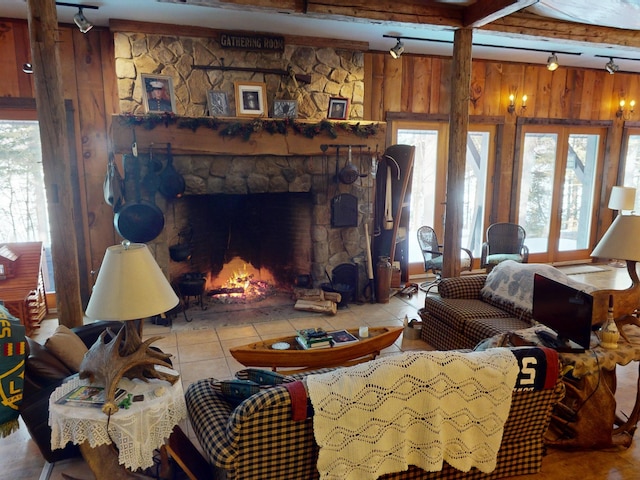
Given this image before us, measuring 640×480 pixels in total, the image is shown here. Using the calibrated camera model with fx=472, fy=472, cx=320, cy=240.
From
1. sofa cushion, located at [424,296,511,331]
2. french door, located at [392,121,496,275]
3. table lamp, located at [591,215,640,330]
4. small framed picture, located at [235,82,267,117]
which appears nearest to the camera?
table lamp, located at [591,215,640,330]

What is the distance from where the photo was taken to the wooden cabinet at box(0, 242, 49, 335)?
4555mm

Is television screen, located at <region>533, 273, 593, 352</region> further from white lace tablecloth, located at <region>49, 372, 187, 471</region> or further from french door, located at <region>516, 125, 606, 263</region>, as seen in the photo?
french door, located at <region>516, 125, 606, 263</region>

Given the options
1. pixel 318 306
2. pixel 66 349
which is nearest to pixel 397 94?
pixel 318 306

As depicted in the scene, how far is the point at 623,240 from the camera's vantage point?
10.2 feet

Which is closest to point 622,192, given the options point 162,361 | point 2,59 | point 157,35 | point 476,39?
point 476,39

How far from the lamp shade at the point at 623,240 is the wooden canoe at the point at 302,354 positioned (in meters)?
1.65

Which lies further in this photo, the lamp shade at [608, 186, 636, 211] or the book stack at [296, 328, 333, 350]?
the lamp shade at [608, 186, 636, 211]

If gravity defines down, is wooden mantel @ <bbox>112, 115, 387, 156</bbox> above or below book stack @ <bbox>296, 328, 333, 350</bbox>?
above

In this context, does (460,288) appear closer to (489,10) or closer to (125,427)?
(489,10)

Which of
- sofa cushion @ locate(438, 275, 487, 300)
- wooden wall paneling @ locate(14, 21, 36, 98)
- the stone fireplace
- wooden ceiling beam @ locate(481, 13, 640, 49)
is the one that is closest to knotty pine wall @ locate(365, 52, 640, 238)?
the stone fireplace

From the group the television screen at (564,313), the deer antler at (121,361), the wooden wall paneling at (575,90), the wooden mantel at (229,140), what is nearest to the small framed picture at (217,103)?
the wooden mantel at (229,140)

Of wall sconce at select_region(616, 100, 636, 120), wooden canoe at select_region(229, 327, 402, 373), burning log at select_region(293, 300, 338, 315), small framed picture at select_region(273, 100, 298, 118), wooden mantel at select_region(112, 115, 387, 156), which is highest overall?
wall sconce at select_region(616, 100, 636, 120)

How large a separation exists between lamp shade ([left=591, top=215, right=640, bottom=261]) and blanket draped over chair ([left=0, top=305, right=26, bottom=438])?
364 cm

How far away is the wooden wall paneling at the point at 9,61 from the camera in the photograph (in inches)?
184
